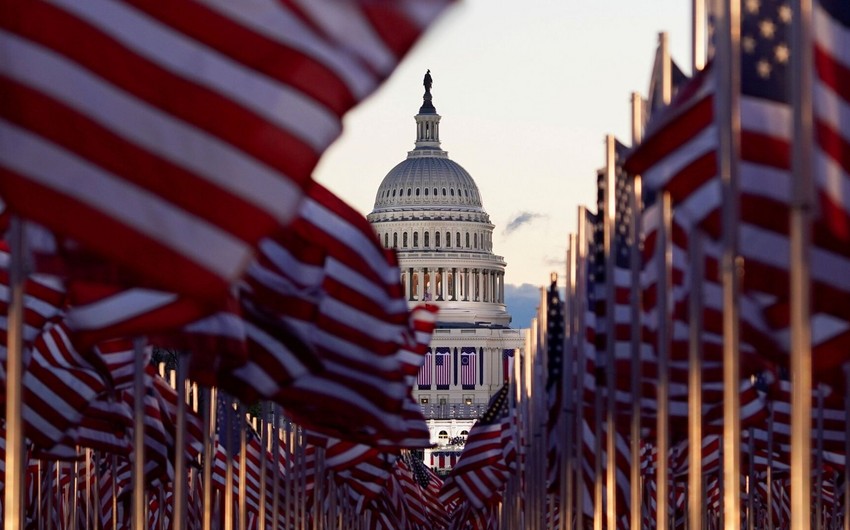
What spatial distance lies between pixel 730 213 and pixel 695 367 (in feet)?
12.8

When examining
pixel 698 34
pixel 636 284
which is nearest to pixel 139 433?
pixel 698 34

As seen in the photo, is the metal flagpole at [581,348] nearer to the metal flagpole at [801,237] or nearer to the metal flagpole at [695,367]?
the metal flagpole at [695,367]

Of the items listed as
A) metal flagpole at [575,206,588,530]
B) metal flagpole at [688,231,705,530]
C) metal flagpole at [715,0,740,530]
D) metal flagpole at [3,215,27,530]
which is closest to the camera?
metal flagpole at [3,215,27,530]

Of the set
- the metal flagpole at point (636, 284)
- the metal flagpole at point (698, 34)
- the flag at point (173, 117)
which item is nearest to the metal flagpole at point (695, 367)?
the metal flagpole at point (698, 34)

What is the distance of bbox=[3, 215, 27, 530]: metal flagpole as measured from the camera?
55.1 ft

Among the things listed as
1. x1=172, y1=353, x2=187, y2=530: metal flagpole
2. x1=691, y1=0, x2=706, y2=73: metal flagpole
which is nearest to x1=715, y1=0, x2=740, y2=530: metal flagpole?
x1=691, y1=0, x2=706, y2=73: metal flagpole

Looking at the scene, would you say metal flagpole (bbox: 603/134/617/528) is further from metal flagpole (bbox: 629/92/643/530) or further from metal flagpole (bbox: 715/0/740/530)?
metal flagpole (bbox: 715/0/740/530)

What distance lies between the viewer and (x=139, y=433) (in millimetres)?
21344

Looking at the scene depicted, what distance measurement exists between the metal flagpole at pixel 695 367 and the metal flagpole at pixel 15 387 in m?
5.62

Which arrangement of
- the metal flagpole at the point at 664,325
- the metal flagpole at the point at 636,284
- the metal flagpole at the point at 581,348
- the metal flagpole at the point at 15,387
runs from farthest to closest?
the metal flagpole at the point at 581,348
the metal flagpole at the point at 636,284
the metal flagpole at the point at 664,325
the metal flagpole at the point at 15,387

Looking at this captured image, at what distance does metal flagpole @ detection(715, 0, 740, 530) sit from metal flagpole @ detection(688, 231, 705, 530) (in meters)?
1.59

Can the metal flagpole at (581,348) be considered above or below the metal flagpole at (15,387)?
above

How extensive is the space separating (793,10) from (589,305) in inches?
735

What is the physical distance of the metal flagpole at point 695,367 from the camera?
67.2ft
